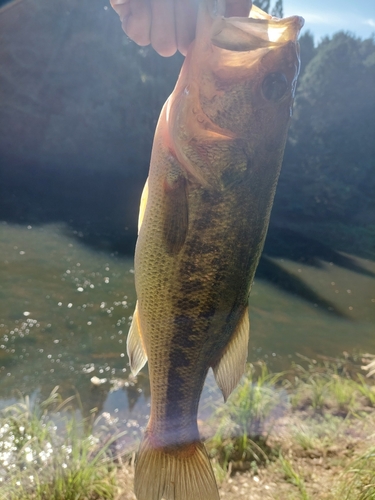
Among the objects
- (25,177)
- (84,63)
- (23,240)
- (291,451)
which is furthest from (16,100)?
(291,451)

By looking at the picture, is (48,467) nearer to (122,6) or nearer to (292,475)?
(292,475)

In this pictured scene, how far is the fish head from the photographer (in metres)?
1.64

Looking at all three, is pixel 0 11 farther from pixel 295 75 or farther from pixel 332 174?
pixel 295 75

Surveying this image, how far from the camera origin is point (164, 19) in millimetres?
1655

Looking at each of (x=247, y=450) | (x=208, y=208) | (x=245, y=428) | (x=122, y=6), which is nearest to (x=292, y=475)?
(x=247, y=450)

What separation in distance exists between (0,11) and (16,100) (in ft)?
12.9

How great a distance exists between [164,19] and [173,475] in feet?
5.42

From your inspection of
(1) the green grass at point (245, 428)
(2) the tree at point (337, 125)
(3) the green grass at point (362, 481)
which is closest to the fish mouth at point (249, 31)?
(3) the green grass at point (362, 481)

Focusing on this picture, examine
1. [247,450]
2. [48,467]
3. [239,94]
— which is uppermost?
[239,94]

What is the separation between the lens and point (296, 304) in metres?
10.5

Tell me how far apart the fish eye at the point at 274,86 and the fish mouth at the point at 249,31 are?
0.34 feet

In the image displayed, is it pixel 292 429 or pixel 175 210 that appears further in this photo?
pixel 292 429

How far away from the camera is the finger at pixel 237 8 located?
156 cm

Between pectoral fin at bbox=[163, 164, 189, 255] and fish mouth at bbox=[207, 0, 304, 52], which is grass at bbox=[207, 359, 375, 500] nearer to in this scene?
pectoral fin at bbox=[163, 164, 189, 255]
